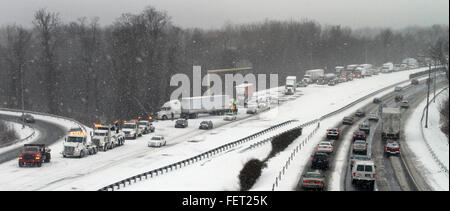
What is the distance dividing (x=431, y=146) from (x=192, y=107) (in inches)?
1353

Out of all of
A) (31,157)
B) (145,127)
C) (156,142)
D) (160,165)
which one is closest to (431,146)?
(156,142)

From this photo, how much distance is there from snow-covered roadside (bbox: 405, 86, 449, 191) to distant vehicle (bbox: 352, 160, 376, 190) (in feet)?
16.9

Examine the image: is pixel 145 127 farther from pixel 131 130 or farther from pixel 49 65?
pixel 49 65

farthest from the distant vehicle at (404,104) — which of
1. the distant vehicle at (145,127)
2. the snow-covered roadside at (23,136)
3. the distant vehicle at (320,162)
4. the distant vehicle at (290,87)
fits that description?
the snow-covered roadside at (23,136)

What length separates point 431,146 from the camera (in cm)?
5459

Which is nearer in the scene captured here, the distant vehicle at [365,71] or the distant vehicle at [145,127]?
the distant vehicle at [145,127]

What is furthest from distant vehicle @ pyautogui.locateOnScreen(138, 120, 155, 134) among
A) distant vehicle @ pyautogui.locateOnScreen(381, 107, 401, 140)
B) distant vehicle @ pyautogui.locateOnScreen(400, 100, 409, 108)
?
distant vehicle @ pyautogui.locateOnScreen(400, 100, 409, 108)

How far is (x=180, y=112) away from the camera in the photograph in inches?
2987

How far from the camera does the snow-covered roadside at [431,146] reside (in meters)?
40.3

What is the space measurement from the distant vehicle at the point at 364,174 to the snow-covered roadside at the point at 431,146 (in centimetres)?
514

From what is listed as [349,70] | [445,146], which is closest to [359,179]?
[445,146]

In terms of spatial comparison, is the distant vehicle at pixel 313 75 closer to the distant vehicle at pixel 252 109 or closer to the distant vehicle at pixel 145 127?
the distant vehicle at pixel 252 109

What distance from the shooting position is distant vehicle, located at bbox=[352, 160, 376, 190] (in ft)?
115

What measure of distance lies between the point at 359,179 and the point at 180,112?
1721 inches
